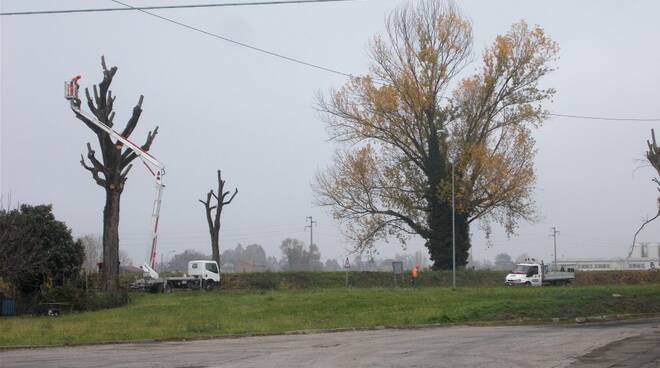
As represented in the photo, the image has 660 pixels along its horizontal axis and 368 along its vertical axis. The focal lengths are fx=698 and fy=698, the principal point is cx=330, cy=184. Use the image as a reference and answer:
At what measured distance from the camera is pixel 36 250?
1428 inches

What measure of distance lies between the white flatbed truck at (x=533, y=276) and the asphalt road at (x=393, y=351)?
29.2m

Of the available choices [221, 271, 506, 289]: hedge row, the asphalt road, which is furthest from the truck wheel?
the asphalt road

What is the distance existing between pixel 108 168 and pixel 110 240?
4.10m

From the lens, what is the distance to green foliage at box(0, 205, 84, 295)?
3347 cm

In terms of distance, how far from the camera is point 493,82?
180 ft

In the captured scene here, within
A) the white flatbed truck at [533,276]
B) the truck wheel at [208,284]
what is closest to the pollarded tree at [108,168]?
the truck wheel at [208,284]

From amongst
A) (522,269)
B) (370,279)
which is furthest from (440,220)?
(370,279)

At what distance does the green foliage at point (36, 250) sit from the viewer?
110ft

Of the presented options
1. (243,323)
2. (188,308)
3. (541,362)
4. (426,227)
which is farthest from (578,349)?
(426,227)

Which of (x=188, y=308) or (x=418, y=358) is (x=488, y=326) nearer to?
(x=418, y=358)

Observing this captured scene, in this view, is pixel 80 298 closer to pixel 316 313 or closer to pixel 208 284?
pixel 316 313

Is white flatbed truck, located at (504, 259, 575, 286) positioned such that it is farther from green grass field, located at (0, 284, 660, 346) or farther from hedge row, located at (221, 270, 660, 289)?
green grass field, located at (0, 284, 660, 346)

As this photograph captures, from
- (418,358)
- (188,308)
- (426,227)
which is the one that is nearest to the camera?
(418,358)

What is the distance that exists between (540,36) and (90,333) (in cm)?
4297
